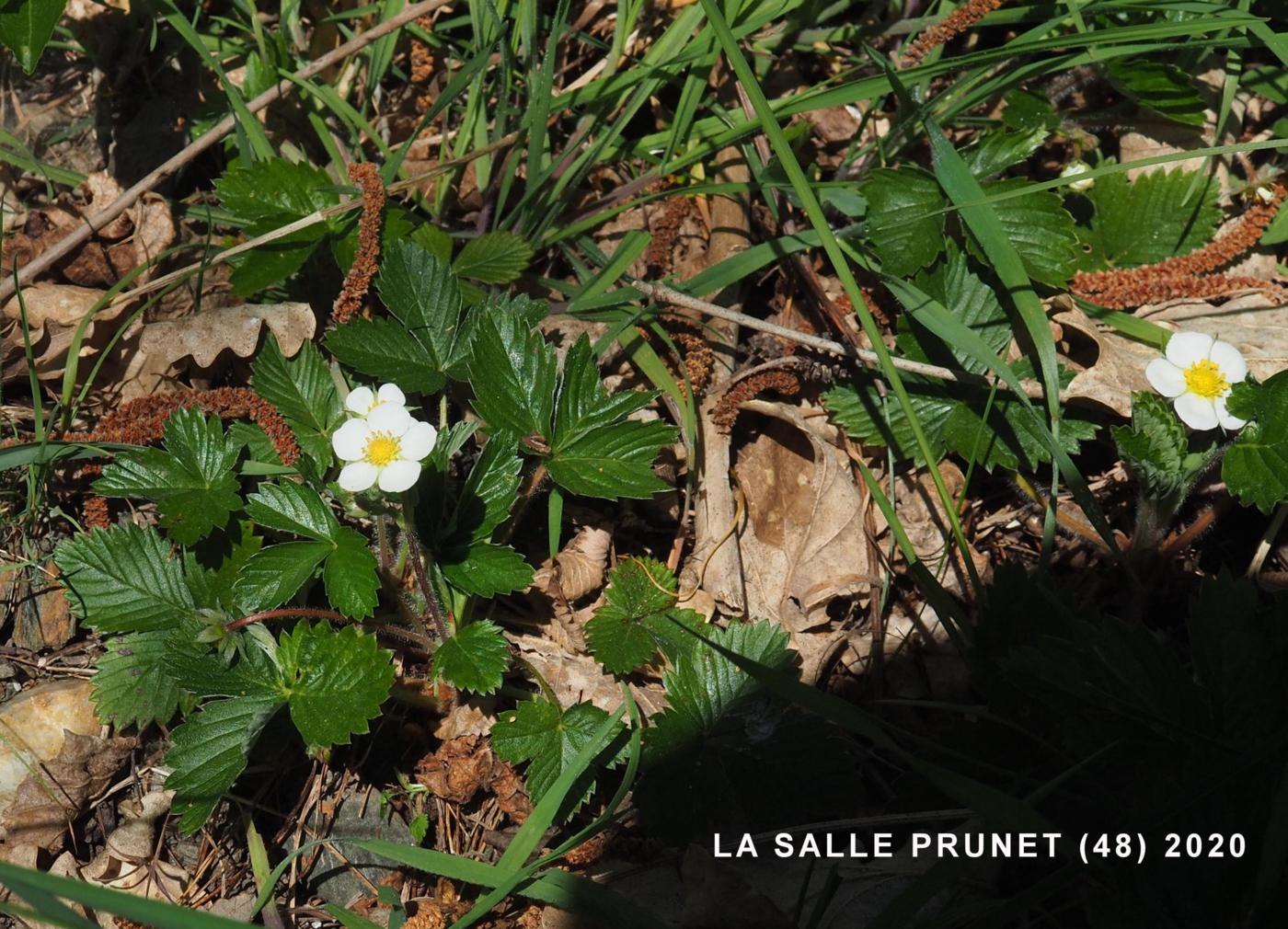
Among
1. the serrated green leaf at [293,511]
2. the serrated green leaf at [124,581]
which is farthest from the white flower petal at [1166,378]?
the serrated green leaf at [124,581]

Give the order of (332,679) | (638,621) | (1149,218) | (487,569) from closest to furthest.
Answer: (332,679) → (487,569) → (638,621) → (1149,218)

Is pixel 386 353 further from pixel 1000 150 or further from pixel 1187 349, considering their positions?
pixel 1187 349

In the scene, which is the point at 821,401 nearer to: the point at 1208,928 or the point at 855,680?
the point at 855,680

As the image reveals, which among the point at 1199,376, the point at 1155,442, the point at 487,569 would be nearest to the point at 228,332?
the point at 487,569

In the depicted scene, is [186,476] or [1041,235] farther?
[1041,235]

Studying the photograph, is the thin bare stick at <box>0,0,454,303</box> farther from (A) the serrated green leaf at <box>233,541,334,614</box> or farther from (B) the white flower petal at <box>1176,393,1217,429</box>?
(B) the white flower petal at <box>1176,393,1217,429</box>

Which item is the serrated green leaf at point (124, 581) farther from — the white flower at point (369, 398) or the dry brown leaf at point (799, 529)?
the dry brown leaf at point (799, 529)

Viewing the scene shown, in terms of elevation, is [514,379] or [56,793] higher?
[514,379]
